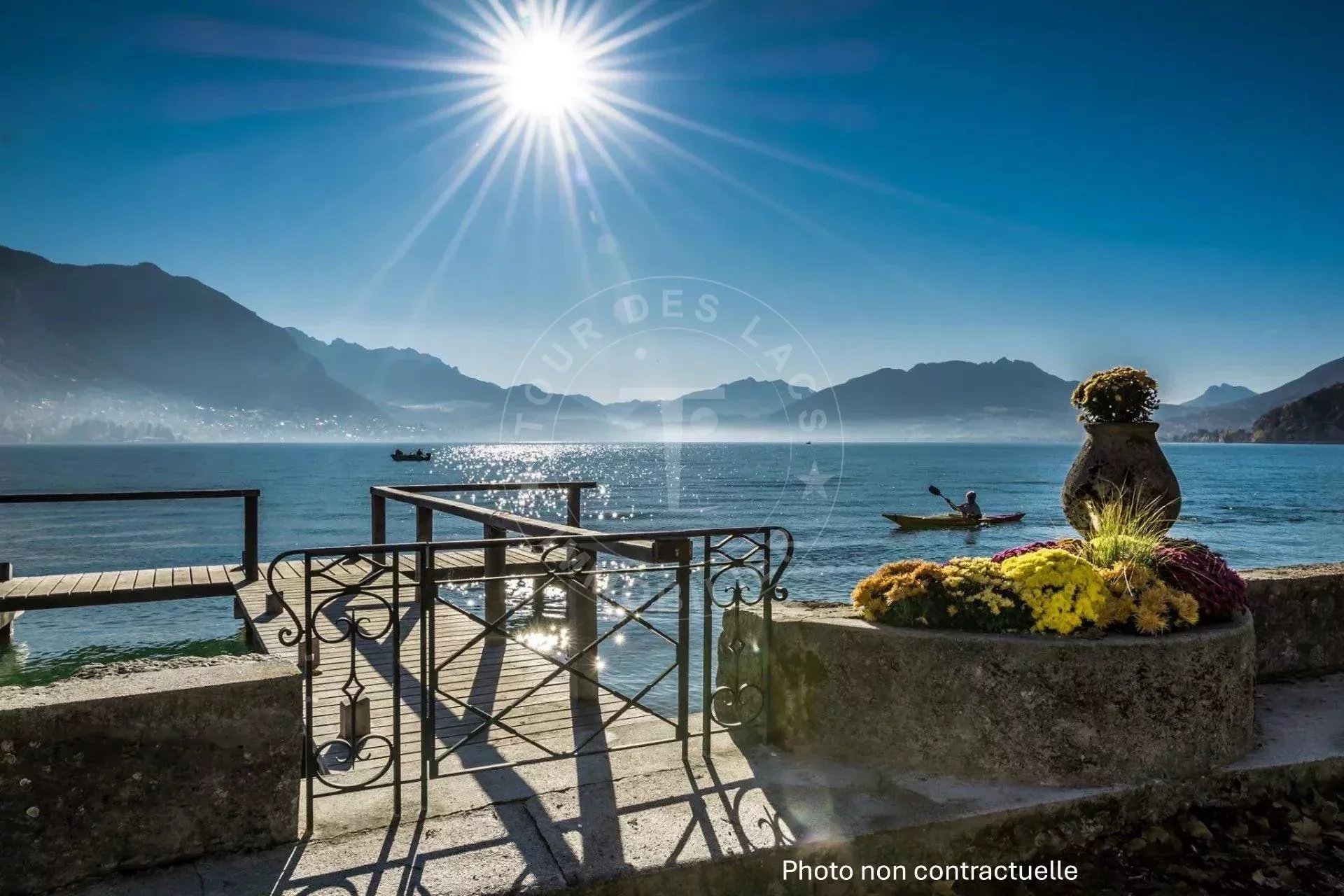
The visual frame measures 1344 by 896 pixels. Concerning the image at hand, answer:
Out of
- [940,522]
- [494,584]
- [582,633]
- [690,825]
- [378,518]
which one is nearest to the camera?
[690,825]

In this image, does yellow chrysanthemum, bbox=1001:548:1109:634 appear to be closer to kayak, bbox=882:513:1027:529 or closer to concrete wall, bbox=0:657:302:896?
concrete wall, bbox=0:657:302:896

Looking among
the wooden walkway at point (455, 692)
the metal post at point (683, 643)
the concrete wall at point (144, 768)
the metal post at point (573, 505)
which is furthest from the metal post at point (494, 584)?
the concrete wall at point (144, 768)

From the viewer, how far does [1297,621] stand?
647 cm

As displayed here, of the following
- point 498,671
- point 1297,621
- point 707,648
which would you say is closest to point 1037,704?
point 707,648

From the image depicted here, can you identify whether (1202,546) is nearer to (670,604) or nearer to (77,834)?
(77,834)

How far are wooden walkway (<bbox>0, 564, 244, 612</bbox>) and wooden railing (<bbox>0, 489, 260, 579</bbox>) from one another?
360 mm

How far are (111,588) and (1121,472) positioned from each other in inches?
456

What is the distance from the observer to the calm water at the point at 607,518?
64.9 feet

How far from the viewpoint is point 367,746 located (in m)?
5.54

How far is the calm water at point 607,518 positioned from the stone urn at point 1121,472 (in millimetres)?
12029

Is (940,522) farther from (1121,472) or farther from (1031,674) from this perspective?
(1031,674)

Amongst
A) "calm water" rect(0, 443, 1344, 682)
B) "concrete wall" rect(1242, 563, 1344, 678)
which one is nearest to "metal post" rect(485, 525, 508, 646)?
"concrete wall" rect(1242, 563, 1344, 678)

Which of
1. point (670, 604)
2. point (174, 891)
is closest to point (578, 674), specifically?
point (174, 891)

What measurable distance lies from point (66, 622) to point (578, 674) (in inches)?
762
